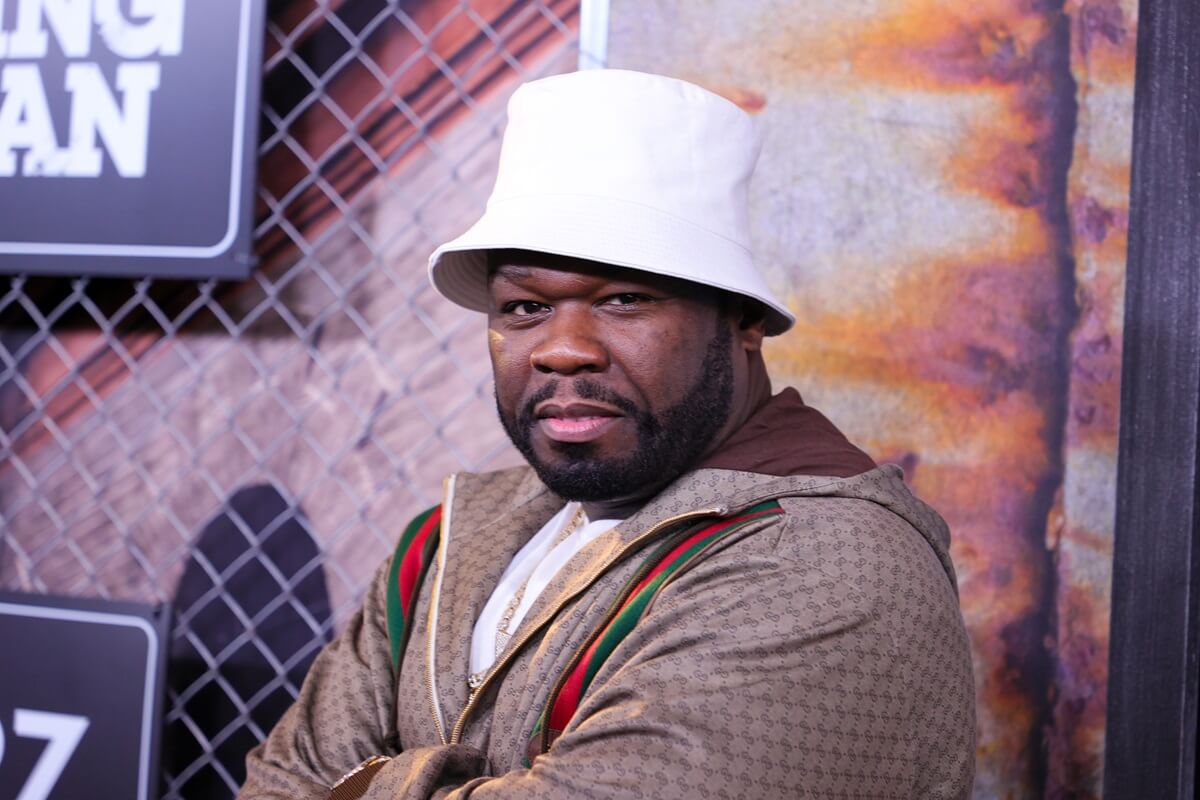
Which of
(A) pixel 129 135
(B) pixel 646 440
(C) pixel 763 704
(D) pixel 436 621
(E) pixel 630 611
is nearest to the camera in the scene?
(C) pixel 763 704

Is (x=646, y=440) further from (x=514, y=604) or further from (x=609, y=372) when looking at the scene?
(x=514, y=604)

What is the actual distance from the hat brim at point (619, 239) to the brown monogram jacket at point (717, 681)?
249 mm

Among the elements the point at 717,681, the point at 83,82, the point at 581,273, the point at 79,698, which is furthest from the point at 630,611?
Answer: the point at 83,82

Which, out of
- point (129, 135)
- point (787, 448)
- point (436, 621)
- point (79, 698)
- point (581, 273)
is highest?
point (129, 135)

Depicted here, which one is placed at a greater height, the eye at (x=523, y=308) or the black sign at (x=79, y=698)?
the eye at (x=523, y=308)

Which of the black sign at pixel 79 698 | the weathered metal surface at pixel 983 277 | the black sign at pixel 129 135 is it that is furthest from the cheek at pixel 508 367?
the black sign at pixel 79 698

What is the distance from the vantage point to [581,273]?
148cm

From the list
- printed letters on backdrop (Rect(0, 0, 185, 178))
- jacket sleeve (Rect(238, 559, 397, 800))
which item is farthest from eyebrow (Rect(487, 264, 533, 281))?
printed letters on backdrop (Rect(0, 0, 185, 178))

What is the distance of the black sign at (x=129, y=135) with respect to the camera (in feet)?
7.32

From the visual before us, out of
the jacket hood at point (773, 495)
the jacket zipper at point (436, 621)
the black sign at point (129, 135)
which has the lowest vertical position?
the jacket zipper at point (436, 621)

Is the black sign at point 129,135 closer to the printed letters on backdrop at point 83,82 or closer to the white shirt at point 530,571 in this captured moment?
the printed letters on backdrop at point 83,82

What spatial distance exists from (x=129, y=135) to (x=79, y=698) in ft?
3.43

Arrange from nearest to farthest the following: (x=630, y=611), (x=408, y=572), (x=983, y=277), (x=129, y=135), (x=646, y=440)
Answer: (x=630, y=611), (x=646, y=440), (x=408, y=572), (x=983, y=277), (x=129, y=135)

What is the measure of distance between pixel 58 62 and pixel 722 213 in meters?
1.50
